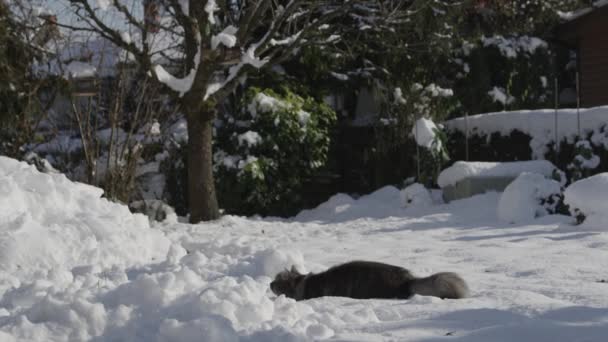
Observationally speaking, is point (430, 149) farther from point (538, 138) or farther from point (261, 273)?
point (261, 273)

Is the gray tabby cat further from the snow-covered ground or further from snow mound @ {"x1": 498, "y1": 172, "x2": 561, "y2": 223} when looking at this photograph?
snow mound @ {"x1": 498, "y1": 172, "x2": 561, "y2": 223}

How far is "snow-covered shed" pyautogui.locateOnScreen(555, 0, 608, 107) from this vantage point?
67.4ft

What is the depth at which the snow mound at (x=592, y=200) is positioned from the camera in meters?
9.96

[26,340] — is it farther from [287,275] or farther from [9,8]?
[9,8]

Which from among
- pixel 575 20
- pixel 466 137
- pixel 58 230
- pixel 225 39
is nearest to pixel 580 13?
pixel 575 20

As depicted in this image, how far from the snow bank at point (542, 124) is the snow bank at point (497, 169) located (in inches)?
29.5

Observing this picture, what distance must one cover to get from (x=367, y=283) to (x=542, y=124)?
9.46m

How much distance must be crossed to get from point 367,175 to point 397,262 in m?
9.21

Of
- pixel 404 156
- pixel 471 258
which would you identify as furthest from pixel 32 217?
pixel 404 156

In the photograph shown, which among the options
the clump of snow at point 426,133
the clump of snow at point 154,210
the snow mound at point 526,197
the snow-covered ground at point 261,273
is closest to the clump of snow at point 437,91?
the clump of snow at point 426,133

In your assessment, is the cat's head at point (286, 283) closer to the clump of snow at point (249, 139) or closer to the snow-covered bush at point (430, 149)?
the clump of snow at point (249, 139)

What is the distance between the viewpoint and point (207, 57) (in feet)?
41.7

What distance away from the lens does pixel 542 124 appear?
1448cm

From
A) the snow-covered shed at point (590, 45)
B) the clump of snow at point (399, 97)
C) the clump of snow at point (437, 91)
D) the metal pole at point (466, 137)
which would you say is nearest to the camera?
the metal pole at point (466, 137)
